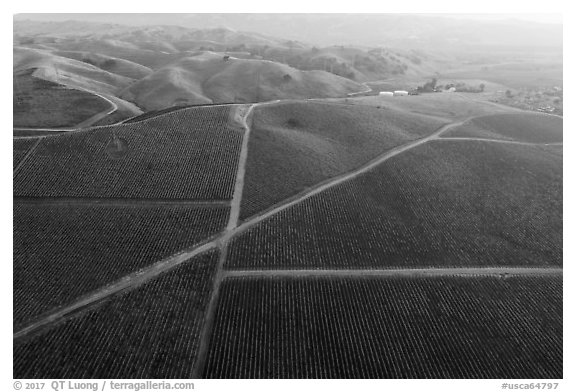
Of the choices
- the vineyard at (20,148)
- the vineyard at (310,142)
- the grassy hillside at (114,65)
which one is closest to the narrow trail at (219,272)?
the vineyard at (310,142)

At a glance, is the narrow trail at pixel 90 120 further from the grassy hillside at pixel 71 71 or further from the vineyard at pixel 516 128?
the vineyard at pixel 516 128

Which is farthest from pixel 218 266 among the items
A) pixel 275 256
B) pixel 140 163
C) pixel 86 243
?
pixel 140 163

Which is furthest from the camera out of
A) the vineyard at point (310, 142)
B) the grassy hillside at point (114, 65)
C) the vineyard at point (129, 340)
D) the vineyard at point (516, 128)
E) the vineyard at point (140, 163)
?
the grassy hillside at point (114, 65)

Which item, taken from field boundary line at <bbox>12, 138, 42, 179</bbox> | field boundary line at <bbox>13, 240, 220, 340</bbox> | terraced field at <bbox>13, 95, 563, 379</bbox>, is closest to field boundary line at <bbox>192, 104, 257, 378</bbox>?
terraced field at <bbox>13, 95, 563, 379</bbox>

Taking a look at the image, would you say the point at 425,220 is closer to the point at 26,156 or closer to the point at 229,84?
the point at 26,156
